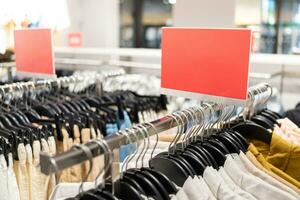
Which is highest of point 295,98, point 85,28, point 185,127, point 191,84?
point 85,28

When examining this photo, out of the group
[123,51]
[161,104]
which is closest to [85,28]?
[123,51]

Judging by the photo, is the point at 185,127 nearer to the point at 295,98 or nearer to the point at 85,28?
the point at 295,98

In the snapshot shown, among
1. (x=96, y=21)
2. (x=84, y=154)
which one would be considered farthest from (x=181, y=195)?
(x=96, y=21)

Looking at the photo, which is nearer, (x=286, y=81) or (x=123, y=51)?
(x=123, y=51)

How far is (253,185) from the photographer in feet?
3.25

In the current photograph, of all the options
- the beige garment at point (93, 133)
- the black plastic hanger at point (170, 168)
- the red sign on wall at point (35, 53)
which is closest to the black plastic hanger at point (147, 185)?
the black plastic hanger at point (170, 168)

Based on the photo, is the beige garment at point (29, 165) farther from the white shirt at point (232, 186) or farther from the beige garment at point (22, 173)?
the white shirt at point (232, 186)

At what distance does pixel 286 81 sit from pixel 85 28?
2.79 m

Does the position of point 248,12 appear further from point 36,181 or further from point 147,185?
point 147,185

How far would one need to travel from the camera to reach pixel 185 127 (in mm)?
1136

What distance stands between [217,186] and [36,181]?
2.27 feet

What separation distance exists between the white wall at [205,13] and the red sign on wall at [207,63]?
229cm

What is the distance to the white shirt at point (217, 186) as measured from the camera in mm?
934

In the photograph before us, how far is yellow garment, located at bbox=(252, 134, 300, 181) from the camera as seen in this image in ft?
3.65
